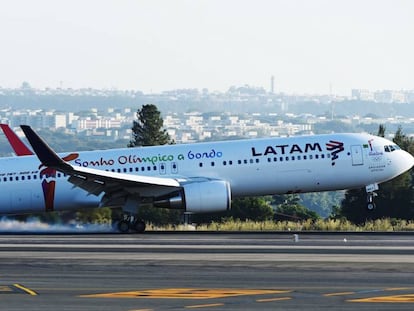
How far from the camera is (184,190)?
1811 inches

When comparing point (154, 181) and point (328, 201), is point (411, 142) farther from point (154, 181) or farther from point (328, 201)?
point (328, 201)

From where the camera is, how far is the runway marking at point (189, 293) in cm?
2538

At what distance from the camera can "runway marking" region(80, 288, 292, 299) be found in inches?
999

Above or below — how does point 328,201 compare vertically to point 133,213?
below

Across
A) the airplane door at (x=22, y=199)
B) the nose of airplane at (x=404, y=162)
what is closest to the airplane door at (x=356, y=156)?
the nose of airplane at (x=404, y=162)

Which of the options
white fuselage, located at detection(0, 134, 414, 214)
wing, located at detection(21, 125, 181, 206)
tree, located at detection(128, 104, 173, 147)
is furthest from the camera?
tree, located at detection(128, 104, 173, 147)

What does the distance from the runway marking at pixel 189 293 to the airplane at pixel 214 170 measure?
2000 cm

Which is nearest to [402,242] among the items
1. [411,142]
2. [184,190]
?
[184,190]

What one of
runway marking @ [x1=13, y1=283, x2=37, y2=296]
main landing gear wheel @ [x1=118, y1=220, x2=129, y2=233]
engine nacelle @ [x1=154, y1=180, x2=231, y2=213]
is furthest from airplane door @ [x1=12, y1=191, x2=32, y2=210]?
runway marking @ [x1=13, y1=283, x2=37, y2=296]

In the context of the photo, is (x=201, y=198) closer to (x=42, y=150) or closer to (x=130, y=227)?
(x=130, y=227)

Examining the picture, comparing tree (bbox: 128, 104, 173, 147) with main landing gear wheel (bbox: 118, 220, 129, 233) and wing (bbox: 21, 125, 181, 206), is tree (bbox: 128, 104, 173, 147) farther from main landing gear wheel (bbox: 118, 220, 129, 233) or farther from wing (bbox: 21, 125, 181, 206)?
wing (bbox: 21, 125, 181, 206)

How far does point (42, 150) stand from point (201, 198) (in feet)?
21.6

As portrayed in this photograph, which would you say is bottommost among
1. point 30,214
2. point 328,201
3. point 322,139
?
point 328,201

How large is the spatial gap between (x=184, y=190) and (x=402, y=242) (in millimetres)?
9130
